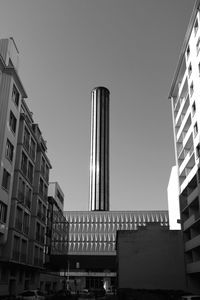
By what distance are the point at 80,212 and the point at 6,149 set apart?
10124 centimetres

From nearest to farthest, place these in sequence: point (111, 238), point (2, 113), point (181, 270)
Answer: point (2, 113) → point (181, 270) → point (111, 238)

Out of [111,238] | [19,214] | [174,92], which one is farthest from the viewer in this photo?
[111,238]

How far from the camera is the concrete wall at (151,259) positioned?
177 feet

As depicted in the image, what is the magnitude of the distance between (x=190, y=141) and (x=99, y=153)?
5262 inches

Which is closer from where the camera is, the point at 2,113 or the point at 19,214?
the point at 2,113

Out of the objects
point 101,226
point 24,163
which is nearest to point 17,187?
point 24,163

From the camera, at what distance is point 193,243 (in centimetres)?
4853

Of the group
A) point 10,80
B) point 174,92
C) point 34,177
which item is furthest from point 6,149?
point 174,92

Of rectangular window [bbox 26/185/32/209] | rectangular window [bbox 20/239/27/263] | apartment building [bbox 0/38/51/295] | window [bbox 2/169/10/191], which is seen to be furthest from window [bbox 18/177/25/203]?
rectangular window [bbox 20/239/27/263]

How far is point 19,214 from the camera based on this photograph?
47.4 meters

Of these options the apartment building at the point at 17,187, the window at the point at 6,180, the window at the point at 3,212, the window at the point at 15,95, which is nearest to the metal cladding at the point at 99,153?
the apartment building at the point at 17,187

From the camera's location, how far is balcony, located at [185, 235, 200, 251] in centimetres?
4625

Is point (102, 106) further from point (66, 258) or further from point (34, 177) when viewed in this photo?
Result: point (34, 177)

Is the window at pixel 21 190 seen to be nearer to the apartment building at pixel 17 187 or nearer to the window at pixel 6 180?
the apartment building at pixel 17 187
